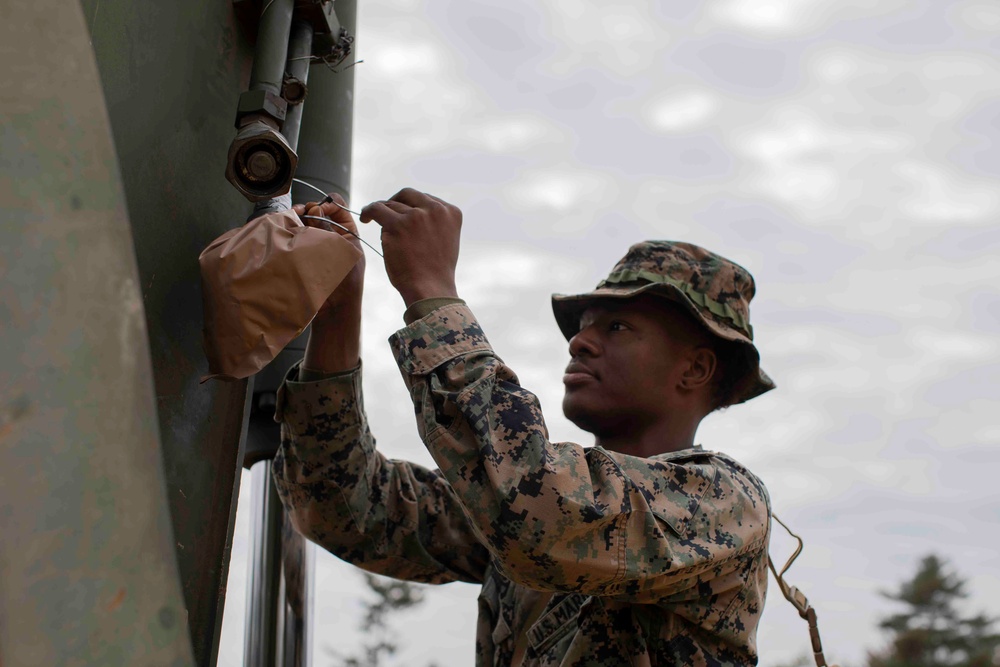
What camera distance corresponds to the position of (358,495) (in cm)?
286

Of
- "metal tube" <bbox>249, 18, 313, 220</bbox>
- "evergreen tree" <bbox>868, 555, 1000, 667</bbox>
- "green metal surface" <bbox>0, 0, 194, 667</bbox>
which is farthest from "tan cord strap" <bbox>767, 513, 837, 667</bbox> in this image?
"evergreen tree" <bbox>868, 555, 1000, 667</bbox>

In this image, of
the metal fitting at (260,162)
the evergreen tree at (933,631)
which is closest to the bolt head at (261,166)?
the metal fitting at (260,162)

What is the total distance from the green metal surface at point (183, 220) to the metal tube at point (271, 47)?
67 mm

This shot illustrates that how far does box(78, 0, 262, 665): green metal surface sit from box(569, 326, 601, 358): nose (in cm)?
151

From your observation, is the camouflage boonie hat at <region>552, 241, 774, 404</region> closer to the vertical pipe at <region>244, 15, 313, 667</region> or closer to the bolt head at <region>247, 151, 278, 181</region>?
the vertical pipe at <region>244, 15, 313, 667</region>

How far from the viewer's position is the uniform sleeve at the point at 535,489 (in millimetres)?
2109

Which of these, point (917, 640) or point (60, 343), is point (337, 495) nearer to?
point (60, 343)

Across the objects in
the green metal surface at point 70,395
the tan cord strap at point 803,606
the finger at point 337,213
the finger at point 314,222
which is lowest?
the green metal surface at point 70,395

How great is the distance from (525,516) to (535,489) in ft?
0.19

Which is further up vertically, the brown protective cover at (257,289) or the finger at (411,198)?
the finger at (411,198)

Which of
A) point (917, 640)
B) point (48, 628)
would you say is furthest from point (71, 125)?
point (917, 640)

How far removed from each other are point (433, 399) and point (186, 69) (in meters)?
0.86

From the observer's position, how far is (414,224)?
227cm

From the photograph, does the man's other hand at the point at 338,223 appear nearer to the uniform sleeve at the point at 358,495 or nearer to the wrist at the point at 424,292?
the wrist at the point at 424,292
